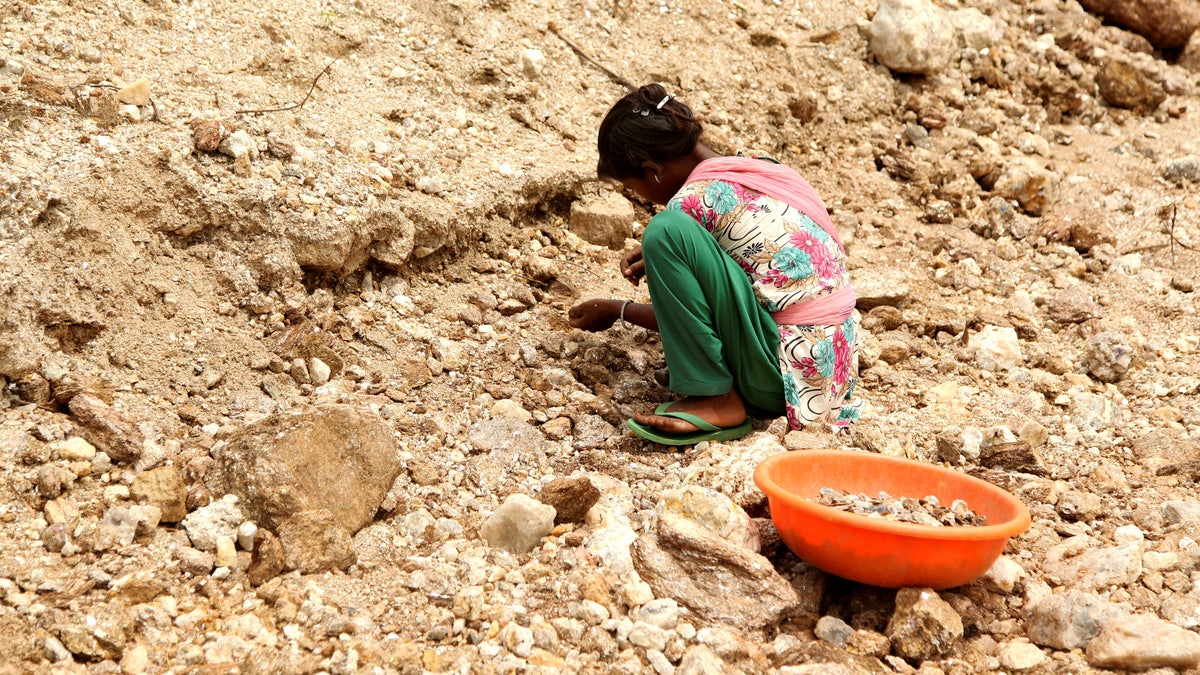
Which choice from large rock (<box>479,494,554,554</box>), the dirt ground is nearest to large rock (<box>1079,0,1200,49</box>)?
the dirt ground

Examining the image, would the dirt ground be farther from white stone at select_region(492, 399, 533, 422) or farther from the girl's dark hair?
the girl's dark hair

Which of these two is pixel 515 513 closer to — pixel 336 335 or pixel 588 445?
pixel 588 445

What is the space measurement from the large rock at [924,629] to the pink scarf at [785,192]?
104cm

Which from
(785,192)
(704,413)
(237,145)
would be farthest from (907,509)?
(237,145)

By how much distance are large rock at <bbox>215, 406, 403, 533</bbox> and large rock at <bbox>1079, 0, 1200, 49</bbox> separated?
5.20 meters

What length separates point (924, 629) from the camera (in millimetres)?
2240

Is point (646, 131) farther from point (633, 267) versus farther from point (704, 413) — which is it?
point (704, 413)

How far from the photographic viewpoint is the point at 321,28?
154 inches

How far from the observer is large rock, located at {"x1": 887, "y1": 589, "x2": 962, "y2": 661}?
2.23 meters

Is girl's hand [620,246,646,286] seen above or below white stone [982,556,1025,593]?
below

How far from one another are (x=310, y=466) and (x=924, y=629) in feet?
4.66

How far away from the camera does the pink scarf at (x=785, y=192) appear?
3113 millimetres

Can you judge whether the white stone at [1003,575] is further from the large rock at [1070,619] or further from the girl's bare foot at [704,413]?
the girl's bare foot at [704,413]

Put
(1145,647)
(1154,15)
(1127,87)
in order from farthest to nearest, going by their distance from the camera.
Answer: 1. (1154,15)
2. (1127,87)
3. (1145,647)
